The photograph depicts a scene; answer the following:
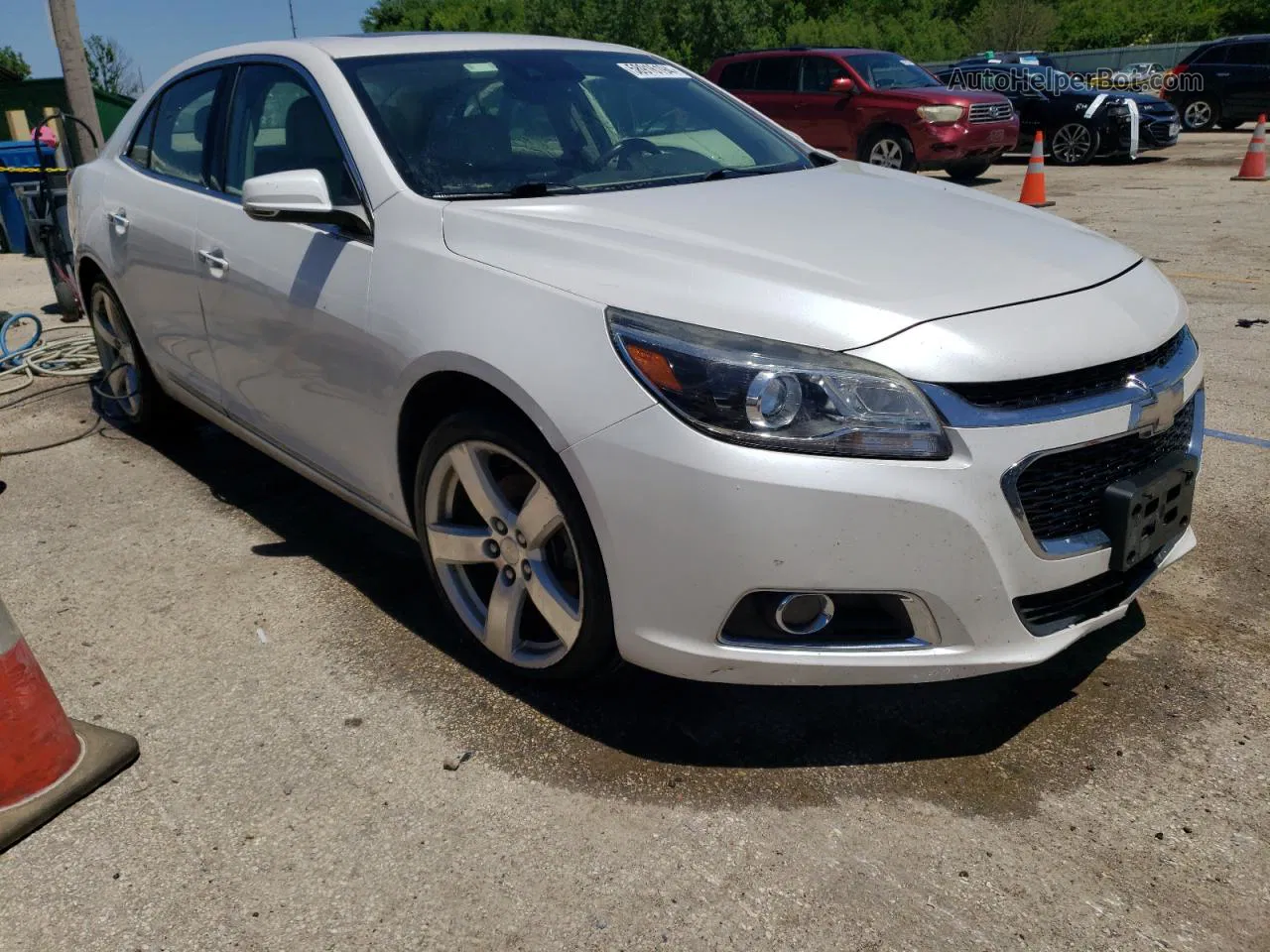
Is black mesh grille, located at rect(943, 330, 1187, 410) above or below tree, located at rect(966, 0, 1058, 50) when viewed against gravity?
above

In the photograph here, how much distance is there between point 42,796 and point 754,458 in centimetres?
177

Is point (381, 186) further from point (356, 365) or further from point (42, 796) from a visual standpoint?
point (42, 796)

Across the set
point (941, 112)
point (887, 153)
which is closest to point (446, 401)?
point (941, 112)

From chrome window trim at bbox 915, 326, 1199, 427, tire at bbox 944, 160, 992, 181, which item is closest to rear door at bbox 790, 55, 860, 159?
tire at bbox 944, 160, 992, 181

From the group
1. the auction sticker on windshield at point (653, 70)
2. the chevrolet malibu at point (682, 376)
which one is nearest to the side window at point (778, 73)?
the auction sticker on windshield at point (653, 70)

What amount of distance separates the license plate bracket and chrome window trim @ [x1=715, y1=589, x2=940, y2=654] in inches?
18.0

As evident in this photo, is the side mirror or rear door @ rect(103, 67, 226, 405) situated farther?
rear door @ rect(103, 67, 226, 405)

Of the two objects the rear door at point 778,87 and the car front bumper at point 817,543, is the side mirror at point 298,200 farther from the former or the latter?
the rear door at point 778,87

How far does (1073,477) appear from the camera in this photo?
2.38 metres

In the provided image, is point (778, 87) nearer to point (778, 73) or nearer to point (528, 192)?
point (778, 73)

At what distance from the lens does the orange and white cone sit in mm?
2496

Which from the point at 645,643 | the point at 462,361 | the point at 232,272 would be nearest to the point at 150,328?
the point at 232,272

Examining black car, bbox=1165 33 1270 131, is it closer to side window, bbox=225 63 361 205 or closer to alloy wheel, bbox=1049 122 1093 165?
alloy wheel, bbox=1049 122 1093 165

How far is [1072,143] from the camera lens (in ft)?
53.2
